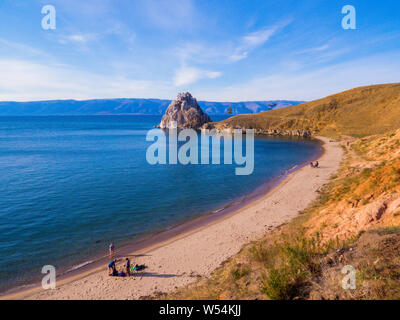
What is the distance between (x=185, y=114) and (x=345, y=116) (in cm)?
10124

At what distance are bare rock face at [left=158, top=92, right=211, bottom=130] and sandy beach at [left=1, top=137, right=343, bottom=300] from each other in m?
137

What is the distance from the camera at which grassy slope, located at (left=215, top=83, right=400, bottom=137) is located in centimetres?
7675

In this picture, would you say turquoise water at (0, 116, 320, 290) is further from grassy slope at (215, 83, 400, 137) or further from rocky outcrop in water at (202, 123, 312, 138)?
rocky outcrop in water at (202, 123, 312, 138)

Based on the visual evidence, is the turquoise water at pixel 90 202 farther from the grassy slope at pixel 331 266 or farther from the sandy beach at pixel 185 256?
the grassy slope at pixel 331 266

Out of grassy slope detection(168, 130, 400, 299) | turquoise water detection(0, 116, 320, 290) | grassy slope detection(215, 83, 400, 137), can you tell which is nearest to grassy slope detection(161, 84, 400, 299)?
grassy slope detection(168, 130, 400, 299)

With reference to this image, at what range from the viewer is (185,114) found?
166 meters

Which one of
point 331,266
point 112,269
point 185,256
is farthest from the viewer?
point 185,256

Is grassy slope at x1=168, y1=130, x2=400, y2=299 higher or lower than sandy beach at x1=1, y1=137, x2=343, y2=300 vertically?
higher

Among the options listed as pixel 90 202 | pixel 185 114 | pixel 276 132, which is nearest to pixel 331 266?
pixel 90 202

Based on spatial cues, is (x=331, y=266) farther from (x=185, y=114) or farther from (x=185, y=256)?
(x=185, y=114)

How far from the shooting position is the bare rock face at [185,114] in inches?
A: 6361

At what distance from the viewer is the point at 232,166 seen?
45438 mm

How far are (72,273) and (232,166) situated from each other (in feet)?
114
